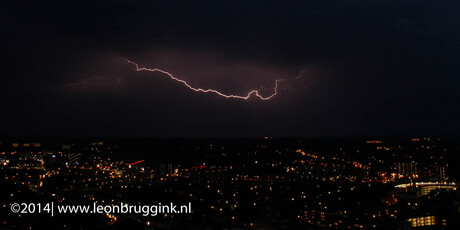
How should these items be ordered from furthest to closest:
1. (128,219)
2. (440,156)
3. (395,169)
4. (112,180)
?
(440,156), (395,169), (112,180), (128,219)

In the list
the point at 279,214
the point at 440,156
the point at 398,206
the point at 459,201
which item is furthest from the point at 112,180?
the point at 440,156

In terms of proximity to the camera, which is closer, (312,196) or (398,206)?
(398,206)

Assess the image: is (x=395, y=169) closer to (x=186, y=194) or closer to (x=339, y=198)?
(x=339, y=198)

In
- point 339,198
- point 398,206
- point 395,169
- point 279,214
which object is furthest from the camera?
point 395,169

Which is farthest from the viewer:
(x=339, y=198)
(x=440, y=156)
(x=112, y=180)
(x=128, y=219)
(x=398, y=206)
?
(x=440, y=156)

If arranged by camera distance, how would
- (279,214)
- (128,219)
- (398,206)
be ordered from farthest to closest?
(398,206) → (279,214) → (128,219)

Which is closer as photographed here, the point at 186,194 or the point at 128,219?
the point at 128,219

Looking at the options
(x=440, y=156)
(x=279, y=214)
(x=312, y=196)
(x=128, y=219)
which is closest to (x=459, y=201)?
(x=312, y=196)

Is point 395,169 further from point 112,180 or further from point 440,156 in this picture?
point 112,180
